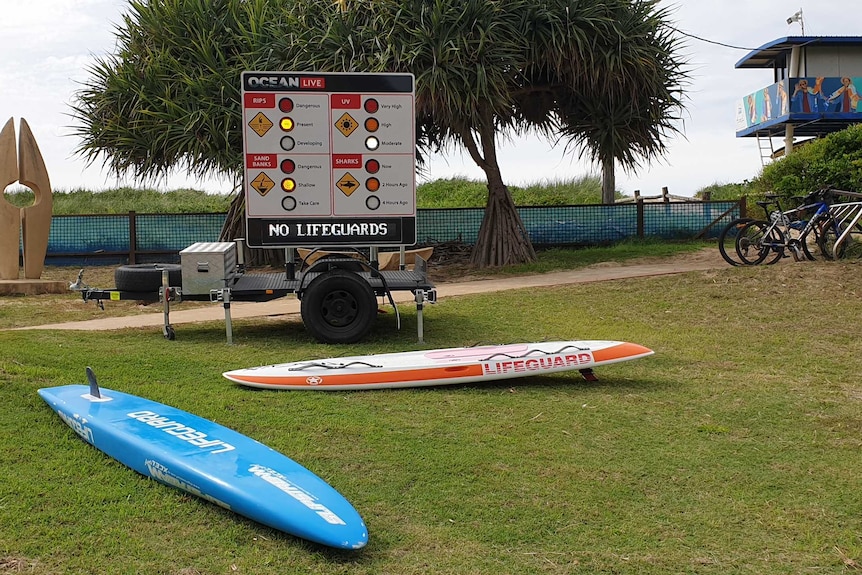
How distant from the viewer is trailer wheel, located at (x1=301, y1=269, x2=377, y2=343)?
8914 mm

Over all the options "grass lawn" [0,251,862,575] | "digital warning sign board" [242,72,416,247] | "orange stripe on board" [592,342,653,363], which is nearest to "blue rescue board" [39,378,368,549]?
"grass lawn" [0,251,862,575]

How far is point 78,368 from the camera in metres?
7.15

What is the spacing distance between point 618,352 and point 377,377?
195 centimetres

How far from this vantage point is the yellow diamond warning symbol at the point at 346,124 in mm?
9078

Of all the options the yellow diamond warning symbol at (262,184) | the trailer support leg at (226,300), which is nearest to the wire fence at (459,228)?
the yellow diamond warning symbol at (262,184)

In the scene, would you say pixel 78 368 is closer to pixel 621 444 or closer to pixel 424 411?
pixel 424 411

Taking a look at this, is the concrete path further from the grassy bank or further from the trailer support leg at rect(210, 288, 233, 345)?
the grassy bank

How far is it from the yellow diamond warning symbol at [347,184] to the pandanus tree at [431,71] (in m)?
5.65

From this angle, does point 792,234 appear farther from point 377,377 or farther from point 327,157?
point 377,377

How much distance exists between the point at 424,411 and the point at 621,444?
141 centimetres

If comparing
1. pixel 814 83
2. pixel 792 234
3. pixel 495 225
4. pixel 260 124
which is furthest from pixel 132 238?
pixel 814 83

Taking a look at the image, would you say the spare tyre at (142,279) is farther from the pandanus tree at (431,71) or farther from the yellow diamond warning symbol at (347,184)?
the pandanus tree at (431,71)

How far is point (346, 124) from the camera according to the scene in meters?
9.09

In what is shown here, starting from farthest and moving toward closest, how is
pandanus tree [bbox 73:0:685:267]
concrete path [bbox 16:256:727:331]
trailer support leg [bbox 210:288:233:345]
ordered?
pandanus tree [bbox 73:0:685:267]
concrete path [bbox 16:256:727:331]
trailer support leg [bbox 210:288:233:345]
